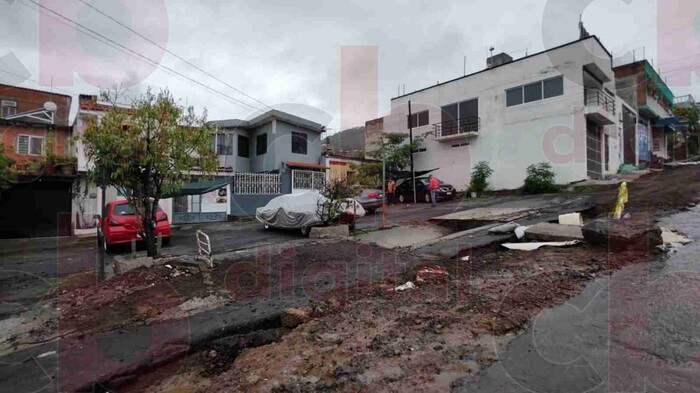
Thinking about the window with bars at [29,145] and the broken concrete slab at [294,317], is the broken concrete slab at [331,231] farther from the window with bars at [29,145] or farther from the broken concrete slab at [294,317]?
the window with bars at [29,145]

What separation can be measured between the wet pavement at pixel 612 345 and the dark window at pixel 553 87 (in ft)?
55.4

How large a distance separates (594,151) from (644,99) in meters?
10.9

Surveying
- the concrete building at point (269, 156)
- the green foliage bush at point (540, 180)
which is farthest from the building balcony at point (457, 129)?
the concrete building at point (269, 156)

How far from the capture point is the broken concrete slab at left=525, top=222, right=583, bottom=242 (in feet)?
21.3

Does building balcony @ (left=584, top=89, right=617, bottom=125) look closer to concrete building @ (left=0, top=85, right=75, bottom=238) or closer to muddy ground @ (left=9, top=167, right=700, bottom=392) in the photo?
muddy ground @ (left=9, top=167, right=700, bottom=392)

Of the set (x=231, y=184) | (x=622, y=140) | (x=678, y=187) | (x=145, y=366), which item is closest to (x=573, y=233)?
(x=145, y=366)

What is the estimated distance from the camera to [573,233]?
6.52 meters

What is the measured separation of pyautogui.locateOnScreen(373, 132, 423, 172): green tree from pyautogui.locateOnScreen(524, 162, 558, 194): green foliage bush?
7872mm

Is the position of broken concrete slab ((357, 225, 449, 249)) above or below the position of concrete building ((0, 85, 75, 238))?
below

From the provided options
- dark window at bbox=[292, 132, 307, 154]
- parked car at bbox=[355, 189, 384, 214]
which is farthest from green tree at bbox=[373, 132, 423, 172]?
parked car at bbox=[355, 189, 384, 214]

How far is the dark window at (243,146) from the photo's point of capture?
2175cm

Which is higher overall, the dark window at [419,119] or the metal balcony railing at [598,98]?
the dark window at [419,119]

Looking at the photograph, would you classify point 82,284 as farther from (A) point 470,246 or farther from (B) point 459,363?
(A) point 470,246

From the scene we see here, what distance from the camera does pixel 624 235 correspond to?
5.61m
